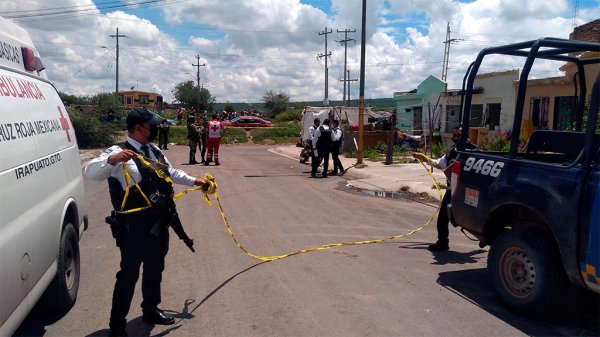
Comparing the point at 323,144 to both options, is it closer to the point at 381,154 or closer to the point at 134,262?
the point at 381,154

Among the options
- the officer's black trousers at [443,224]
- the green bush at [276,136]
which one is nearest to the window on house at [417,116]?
the green bush at [276,136]

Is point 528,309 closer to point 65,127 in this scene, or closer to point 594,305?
point 594,305

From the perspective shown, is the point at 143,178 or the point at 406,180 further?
the point at 406,180

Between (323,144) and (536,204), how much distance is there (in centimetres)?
1168

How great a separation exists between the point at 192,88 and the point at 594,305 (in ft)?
295

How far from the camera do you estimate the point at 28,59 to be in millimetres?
5062

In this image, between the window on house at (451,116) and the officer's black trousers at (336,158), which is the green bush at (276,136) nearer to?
the window on house at (451,116)

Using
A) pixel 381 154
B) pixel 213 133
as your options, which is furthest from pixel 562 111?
pixel 213 133

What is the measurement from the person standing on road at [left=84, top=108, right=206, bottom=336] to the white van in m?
0.48

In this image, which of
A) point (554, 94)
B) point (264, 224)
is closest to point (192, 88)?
point (554, 94)

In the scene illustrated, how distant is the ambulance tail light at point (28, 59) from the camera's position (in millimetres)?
4992

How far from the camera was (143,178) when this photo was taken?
433 cm

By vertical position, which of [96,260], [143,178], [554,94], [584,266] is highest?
[554,94]

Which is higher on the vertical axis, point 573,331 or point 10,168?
point 10,168
